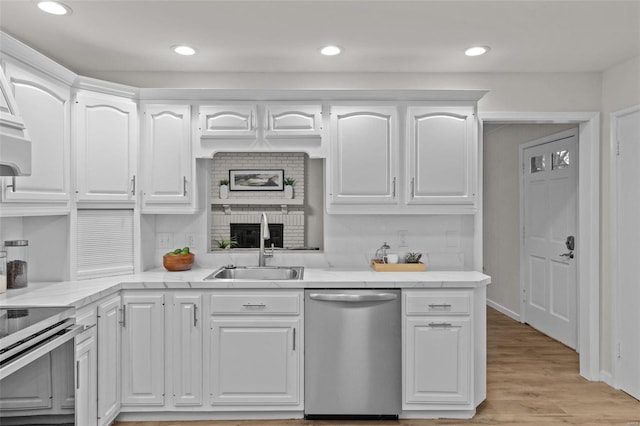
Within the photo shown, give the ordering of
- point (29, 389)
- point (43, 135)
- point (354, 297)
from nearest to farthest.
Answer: point (29, 389) < point (43, 135) < point (354, 297)

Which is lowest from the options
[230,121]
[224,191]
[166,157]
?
[224,191]

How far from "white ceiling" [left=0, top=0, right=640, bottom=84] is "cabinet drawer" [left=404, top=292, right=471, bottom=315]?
→ 65.5 inches

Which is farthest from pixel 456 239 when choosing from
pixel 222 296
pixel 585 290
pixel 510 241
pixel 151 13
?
pixel 151 13

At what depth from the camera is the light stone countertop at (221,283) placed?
251cm

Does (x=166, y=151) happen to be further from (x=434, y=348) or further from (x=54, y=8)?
(x=434, y=348)

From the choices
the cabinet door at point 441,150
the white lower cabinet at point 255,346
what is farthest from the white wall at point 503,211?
the white lower cabinet at point 255,346

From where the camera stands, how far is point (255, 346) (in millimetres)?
2816

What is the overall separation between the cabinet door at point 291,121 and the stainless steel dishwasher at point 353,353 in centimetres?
118

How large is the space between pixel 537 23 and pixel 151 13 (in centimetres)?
225

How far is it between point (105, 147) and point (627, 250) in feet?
12.6

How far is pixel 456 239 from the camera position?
3.48m

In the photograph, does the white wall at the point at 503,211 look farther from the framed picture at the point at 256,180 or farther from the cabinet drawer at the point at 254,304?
the cabinet drawer at the point at 254,304

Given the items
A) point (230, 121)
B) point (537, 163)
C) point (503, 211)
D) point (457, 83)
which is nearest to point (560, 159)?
point (537, 163)

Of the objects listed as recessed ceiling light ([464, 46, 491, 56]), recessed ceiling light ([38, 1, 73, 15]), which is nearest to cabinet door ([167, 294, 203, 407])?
recessed ceiling light ([38, 1, 73, 15])
